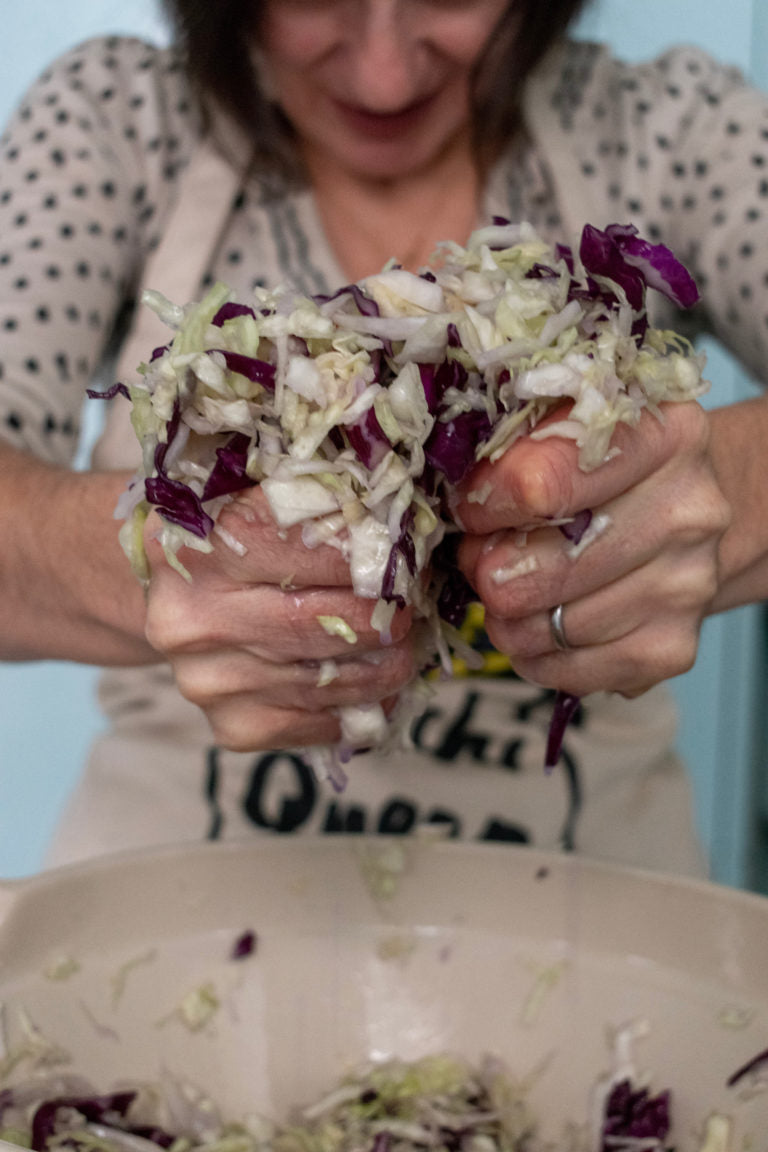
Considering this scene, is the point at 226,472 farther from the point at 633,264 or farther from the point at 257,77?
the point at 257,77

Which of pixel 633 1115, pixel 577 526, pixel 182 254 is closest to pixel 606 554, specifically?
pixel 577 526

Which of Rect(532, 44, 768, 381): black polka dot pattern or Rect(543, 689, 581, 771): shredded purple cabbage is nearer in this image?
Rect(543, 689, 581, 771): shredded purple cabbage

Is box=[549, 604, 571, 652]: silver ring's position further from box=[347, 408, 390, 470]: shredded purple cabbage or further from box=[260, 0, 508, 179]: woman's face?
box=[260, 0, 508, 179]: woman's face

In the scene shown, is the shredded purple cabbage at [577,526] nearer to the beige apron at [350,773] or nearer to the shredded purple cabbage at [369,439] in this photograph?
the shredded purple cabbage at [369,439]

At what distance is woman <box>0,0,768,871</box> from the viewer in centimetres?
73

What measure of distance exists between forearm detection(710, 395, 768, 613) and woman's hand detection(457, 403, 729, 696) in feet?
0.21

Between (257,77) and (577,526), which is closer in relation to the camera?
(577,526)

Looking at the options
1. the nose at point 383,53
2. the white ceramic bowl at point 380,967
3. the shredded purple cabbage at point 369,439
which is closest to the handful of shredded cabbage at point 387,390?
the shredded purple cabbage at point 369,439

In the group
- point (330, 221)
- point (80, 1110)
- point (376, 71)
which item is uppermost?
point (376, 71)

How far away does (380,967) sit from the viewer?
1.96ft

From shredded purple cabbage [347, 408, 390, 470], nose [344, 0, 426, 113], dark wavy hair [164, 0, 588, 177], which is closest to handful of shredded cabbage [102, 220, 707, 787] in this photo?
shredded purple cabbage [347, 408, 390, 470]

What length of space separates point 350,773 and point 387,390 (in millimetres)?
468

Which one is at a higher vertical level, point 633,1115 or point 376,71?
point 376,71

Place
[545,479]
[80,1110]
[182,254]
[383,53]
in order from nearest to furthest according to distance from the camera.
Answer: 1. [545,479]
2. [80,1110]
3. [383,53]
4. [182,254]
